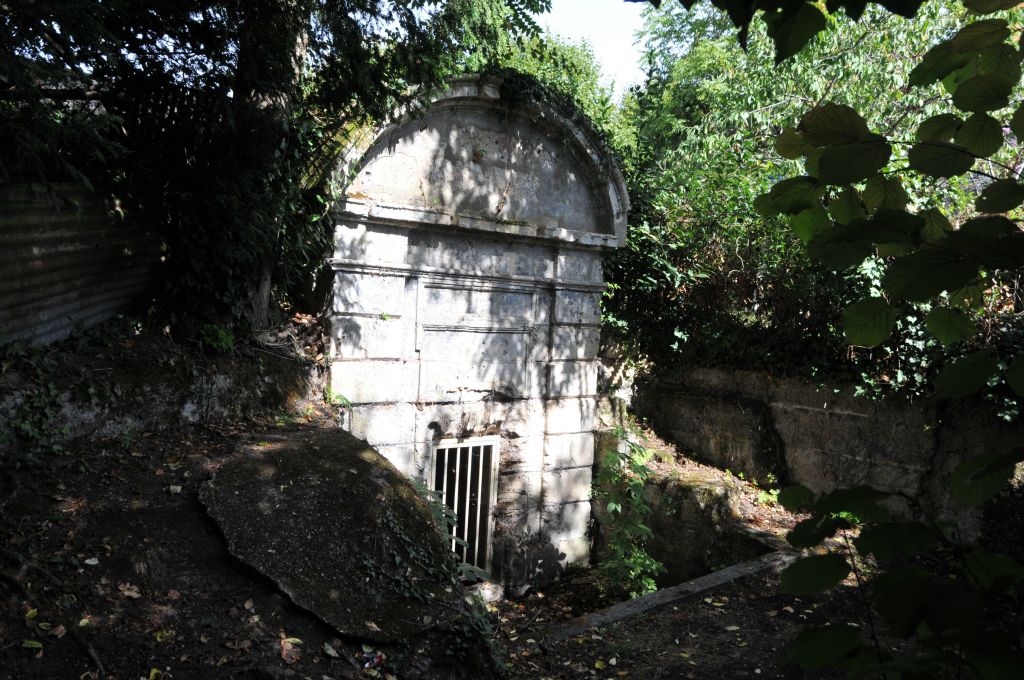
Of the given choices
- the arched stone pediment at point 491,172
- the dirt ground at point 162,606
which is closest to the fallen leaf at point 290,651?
the dirt ground at point 162,606

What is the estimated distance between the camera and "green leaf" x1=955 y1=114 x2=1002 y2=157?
125cm

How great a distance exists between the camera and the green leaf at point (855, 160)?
3.72 ft

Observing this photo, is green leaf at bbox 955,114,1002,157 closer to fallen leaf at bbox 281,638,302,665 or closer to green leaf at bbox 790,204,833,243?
green leaf at bbox 790,204,833,243

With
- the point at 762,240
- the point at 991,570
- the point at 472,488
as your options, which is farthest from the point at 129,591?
the point at 762,240

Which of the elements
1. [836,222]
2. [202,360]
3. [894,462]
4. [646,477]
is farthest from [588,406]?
[836,222]

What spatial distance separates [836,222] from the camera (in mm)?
1403

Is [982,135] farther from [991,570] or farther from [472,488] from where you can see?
[472,488]

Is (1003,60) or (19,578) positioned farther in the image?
(19,578)

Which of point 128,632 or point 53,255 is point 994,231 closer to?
point 128,632

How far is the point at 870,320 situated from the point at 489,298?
20.7 feet

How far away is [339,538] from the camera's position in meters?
4.20

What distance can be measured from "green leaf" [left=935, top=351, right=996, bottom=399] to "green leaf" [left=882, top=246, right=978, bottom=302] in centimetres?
17

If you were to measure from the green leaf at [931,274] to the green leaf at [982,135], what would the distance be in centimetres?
33

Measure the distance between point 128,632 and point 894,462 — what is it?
6814 millimetres
